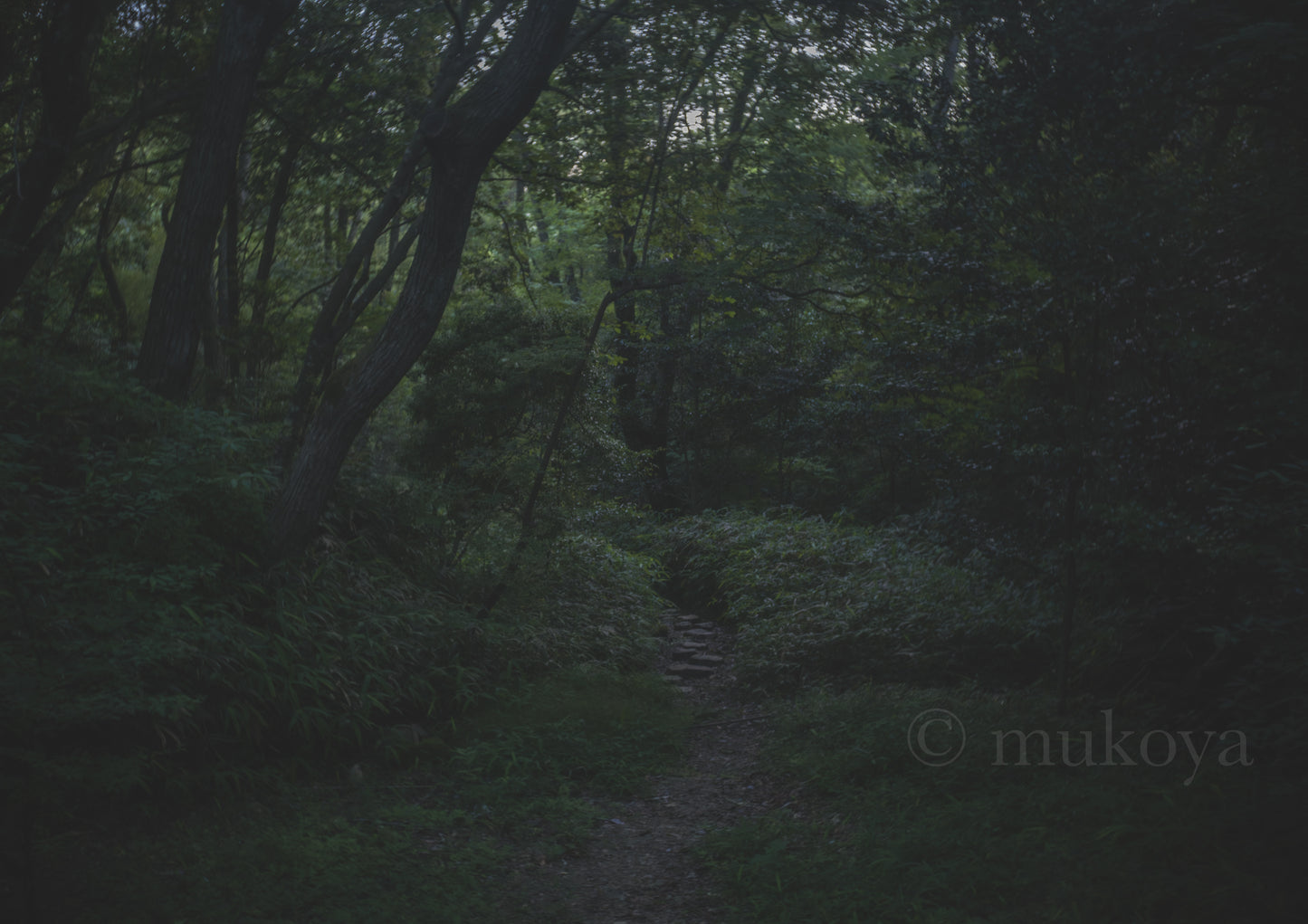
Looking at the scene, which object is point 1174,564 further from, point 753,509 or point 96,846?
point 753,509

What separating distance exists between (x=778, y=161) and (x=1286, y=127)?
5.54 m

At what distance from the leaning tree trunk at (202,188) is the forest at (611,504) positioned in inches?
1.5

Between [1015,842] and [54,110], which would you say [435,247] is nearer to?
[54,110]

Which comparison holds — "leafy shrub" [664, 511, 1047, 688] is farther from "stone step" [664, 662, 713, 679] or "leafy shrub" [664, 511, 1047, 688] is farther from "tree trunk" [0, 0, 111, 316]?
"tree trunk" [0, 0, 111, 316]

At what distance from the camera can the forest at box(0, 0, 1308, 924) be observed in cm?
397

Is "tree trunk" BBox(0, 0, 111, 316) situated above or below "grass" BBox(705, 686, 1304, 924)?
above

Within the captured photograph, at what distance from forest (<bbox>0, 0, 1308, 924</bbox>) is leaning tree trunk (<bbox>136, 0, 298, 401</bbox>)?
4 centimetres

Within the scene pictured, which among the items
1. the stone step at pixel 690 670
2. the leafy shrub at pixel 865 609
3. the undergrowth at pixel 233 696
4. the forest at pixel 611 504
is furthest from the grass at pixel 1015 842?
the stone step at pixel 690 670

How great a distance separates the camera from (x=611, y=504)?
440 inches

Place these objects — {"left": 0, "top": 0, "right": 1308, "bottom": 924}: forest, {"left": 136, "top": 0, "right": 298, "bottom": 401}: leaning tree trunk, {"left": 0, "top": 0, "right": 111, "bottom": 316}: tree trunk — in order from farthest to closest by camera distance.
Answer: {"left": 136, "top": 0, "right": 298, "bottom": 401}: leaning tree trunk → {"left": 0, "top": 0, "right": 111, "bottom": 316}: tree trunk → {"left": 0, "top": 0, "right": 1308, "bottom": 924}: forest

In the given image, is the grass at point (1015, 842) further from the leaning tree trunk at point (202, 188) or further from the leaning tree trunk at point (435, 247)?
the leaning tree trunk at point (202, 188)

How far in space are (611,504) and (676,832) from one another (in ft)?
20.5

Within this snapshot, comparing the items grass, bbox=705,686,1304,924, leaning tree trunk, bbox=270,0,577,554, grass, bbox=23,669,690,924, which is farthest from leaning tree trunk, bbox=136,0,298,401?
grass, bbox=705,686,1304,924

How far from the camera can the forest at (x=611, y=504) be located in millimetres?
3967
